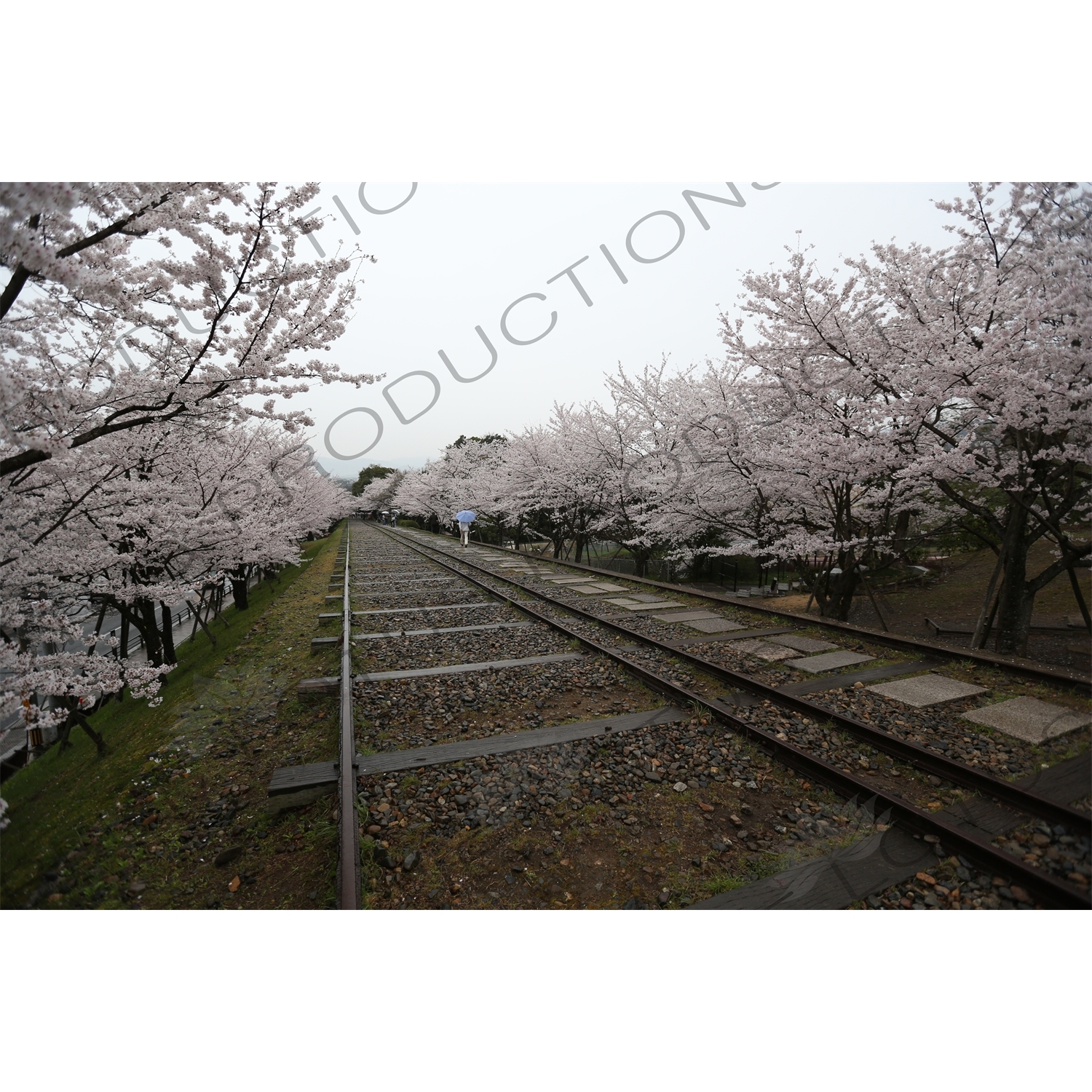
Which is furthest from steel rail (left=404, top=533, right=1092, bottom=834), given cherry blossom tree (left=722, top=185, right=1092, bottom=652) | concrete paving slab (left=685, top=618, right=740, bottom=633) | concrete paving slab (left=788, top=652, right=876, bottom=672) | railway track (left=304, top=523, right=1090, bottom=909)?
cherry blossom tree (left=722, top=185, right=1092, bottom=652)

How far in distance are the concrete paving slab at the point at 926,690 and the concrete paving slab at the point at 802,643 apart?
3.88 ft

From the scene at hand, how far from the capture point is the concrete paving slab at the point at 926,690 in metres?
4.79

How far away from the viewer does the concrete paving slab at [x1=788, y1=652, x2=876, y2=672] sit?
18.9ft

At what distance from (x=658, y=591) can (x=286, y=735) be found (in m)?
7.68

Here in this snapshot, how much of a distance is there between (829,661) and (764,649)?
0.80m

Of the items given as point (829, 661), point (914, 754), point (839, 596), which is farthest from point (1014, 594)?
point (914, 754)

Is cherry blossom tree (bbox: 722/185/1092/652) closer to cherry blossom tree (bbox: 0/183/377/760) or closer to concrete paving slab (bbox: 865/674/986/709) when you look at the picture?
concrete paving slab (bbox: 865/674/986/709)

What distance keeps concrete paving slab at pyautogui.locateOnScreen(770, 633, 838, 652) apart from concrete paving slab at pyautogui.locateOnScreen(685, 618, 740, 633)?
30.5 inches

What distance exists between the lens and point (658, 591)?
35.4 ft

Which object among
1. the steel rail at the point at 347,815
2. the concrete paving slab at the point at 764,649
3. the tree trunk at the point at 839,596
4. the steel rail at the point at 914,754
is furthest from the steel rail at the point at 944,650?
the steel rail at the point at 347,815

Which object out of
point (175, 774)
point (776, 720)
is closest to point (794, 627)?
point (776, 720)

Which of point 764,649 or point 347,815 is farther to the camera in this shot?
point 764,649

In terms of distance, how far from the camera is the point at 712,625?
7902mm

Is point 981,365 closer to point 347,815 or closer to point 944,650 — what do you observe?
point 944,650
